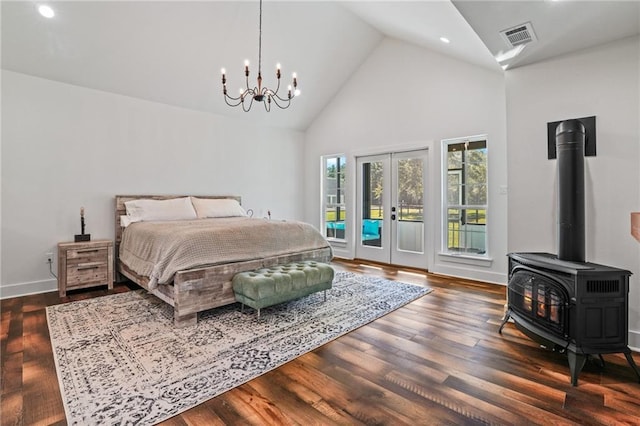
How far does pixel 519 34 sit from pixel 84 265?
5.16 meters

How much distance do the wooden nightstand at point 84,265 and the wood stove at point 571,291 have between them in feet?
15.2

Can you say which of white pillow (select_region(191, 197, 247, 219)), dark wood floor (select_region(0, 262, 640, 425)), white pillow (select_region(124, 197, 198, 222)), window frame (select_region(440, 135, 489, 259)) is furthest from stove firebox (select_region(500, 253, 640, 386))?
white pillow (select_region(124, 197, 198, 222))

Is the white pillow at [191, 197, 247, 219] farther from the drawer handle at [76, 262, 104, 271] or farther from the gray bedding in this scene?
the drawer handle at [76, 262, 104, 271]

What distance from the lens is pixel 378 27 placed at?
16.5 feet

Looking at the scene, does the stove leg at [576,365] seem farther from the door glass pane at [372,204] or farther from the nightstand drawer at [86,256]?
the nightstand drawer at [86,256]

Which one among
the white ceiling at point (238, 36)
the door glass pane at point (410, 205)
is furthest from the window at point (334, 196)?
the white ceiling at point (238, 36)

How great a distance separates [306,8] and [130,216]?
12.4 ft

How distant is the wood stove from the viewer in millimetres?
2104

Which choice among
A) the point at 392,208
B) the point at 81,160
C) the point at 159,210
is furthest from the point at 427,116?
the point at 81,160

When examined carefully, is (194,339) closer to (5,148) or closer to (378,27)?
(5,148)

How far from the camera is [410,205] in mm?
5383

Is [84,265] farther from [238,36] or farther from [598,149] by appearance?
[598,149]

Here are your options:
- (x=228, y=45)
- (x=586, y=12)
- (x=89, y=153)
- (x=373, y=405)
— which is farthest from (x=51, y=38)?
(x=586, y=12)

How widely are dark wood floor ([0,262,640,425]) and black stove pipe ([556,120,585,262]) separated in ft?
2.73
